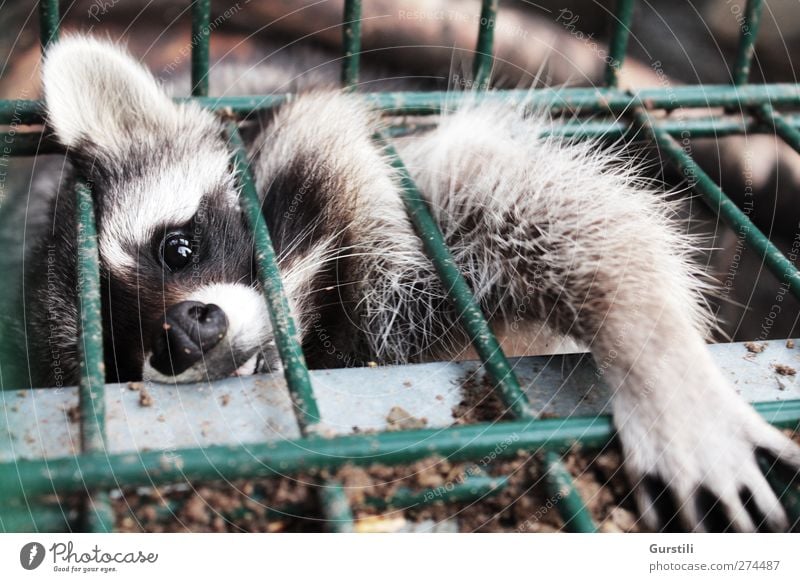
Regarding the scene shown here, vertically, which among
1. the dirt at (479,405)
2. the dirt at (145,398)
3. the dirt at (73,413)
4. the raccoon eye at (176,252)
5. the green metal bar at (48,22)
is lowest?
the dirt at (73,413)

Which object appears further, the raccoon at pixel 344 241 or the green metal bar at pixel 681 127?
the green metal bar at pixel 681 127

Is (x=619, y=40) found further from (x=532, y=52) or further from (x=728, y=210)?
(x=532, y=52)

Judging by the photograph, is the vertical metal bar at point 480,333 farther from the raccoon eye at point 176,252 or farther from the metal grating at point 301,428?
the raccoon eye at point 176,252

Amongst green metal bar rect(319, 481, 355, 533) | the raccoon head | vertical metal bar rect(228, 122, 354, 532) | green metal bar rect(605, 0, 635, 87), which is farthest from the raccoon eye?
green metal bar rect(605, 0, 635, 87)

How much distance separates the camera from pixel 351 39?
58.3 inches

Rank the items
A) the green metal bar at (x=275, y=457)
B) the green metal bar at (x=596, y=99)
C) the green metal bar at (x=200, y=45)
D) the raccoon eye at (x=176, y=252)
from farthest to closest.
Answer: the green metal bar at (x=596, y=99), the green metal bar at (x=200, y=45), the raccoon eye at (x=176, y=252), the green metal bar at (x=275, y=457)

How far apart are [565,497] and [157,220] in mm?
781

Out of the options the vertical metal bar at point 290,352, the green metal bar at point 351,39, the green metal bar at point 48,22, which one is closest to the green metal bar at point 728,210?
the green metal bar at point 351,39

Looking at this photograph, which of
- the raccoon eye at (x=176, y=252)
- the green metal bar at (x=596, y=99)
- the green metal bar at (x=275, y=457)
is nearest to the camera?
the green metal bar at (x=275, y=457)

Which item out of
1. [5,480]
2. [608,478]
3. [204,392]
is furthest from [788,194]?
[5,480]

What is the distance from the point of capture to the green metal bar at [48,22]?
4.49 ft

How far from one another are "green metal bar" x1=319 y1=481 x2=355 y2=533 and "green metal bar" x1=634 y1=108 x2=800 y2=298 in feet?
2.25

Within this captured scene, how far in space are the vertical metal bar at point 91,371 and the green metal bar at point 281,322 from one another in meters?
0.20

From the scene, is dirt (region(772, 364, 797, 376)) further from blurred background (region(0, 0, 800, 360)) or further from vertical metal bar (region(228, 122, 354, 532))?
blurred background (region(0, 0, 800, 360))
